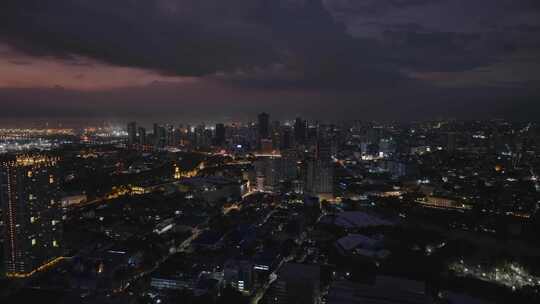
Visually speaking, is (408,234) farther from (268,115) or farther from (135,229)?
(268,115)

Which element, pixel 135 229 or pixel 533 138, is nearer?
pixel 135 229

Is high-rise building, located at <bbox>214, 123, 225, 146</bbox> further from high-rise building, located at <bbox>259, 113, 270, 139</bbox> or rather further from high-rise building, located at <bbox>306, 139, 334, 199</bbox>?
high-rise building, located at <bbox>306, 139, 334, 199</bbox>

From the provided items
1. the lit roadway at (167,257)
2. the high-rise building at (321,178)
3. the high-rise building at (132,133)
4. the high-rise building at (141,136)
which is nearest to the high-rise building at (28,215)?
the lit roadway at (167,257)

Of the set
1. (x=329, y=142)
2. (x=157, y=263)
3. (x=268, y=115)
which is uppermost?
(x=268, y=115)

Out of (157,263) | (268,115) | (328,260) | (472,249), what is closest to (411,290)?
(328,260)

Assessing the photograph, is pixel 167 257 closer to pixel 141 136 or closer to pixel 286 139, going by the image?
pixel 286 139

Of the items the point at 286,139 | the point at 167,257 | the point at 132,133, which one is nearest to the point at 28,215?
the point at 167,257
